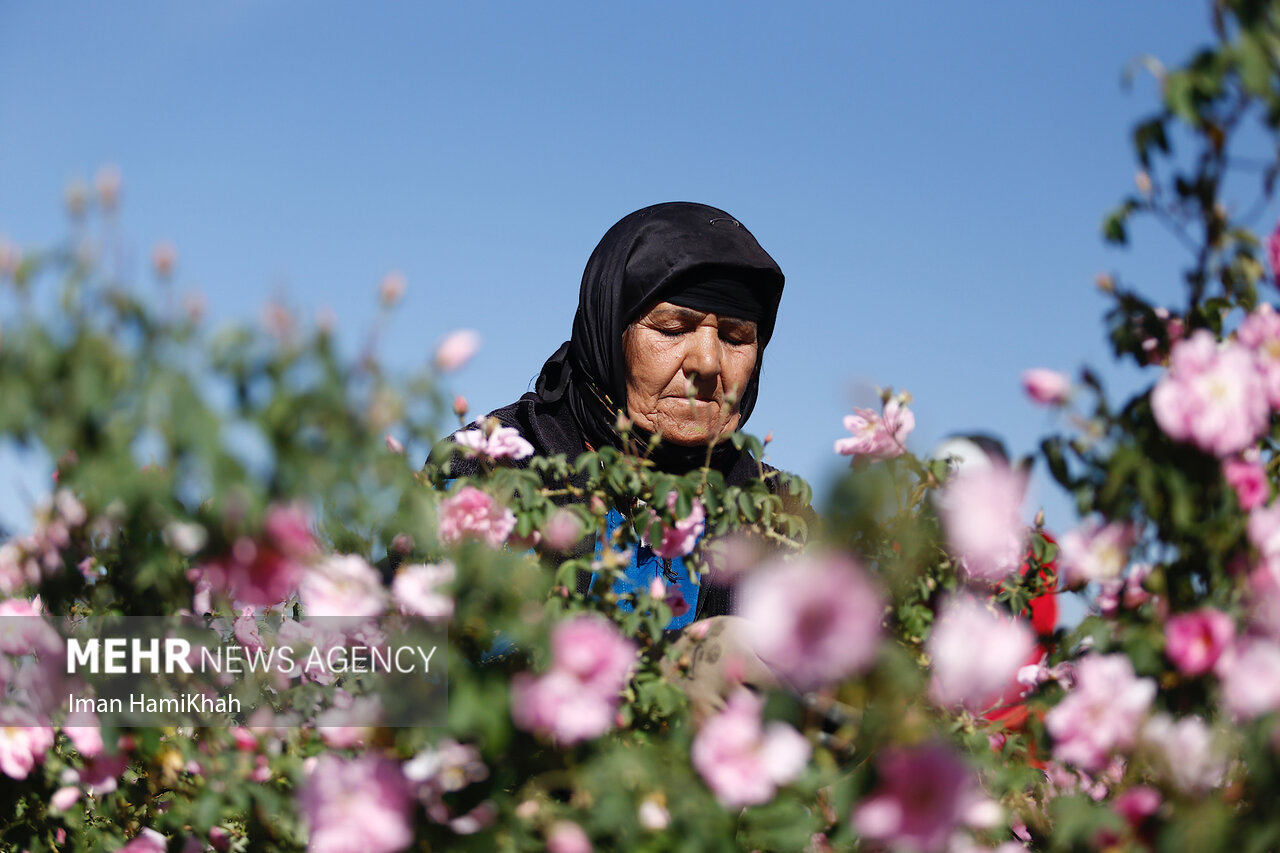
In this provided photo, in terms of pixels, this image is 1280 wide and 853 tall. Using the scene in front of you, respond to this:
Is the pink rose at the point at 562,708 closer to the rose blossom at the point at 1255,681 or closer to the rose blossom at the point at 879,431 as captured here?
the rose blossom at the point at 1255,681

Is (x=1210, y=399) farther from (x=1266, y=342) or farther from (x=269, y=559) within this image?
(x=269, y=559)

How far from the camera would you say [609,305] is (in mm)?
3826

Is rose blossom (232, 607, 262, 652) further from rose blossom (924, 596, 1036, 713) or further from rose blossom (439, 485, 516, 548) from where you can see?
rose blossom (924, 596, 1036, 713)

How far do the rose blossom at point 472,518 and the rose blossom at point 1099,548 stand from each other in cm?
91

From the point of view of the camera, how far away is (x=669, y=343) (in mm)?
3611

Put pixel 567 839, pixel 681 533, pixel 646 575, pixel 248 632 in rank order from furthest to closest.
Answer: pixel 646 575 → pixel 248 632 → pixel 681 533 → pixel 567 839

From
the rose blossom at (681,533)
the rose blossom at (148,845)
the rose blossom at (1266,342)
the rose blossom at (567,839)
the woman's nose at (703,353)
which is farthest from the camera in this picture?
the woman's nose at (703,353)

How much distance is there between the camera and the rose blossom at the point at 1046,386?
151cm

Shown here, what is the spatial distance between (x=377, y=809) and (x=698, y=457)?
2.69 meters

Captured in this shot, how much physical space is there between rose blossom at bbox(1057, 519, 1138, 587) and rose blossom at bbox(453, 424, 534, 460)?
1.04 meters

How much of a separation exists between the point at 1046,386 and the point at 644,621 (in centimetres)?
81

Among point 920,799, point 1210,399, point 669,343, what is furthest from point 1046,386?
point 669,343

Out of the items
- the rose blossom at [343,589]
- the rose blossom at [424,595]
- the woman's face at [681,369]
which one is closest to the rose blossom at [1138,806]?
the rose blossom at [424,595]

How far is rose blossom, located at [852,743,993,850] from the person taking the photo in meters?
1.06
